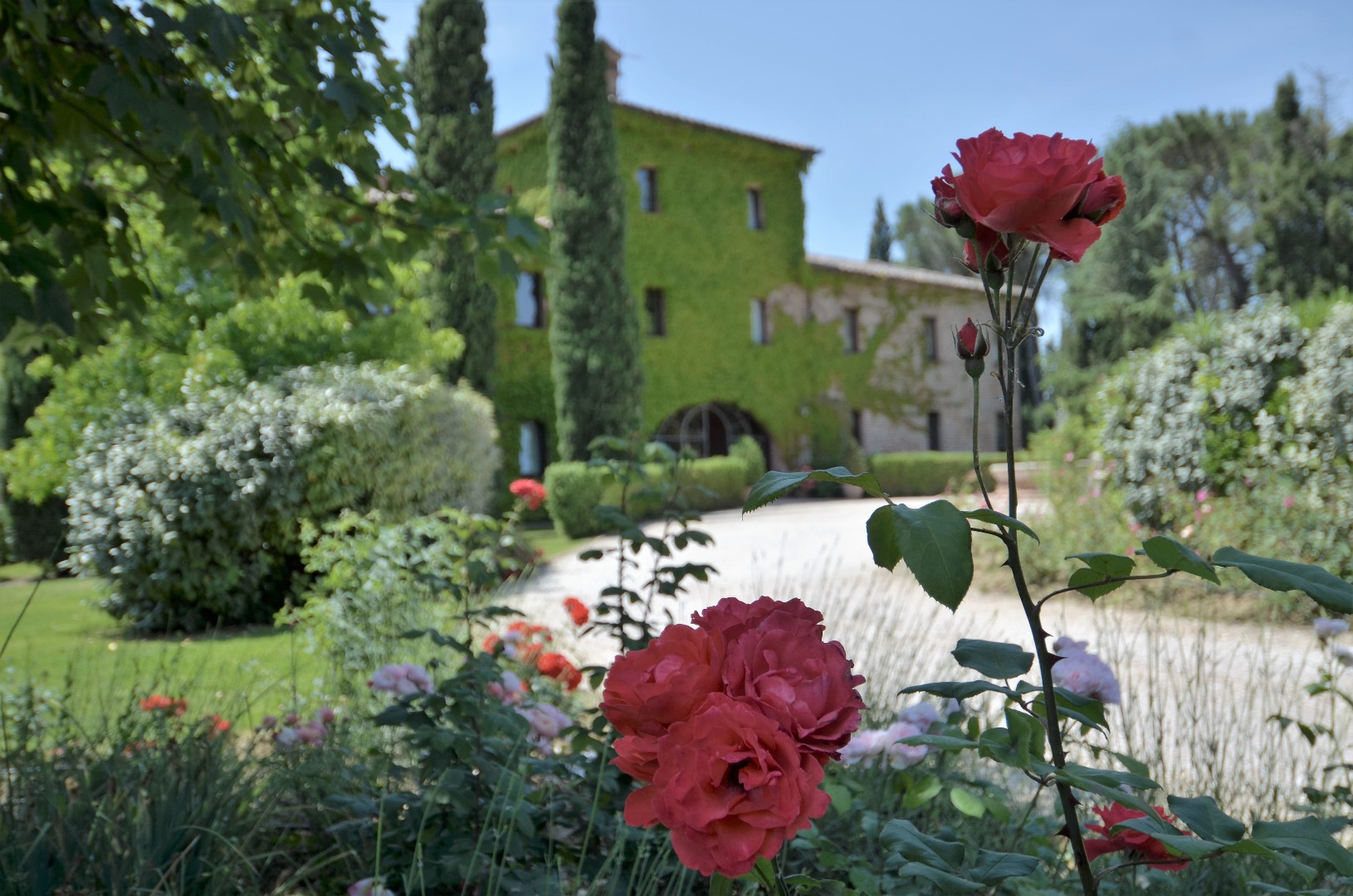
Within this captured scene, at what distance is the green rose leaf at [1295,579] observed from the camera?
818 mm

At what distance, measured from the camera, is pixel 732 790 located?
771 millimetres

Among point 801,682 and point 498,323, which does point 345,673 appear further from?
point 498,323

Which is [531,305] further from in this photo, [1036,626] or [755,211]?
[1036,626]

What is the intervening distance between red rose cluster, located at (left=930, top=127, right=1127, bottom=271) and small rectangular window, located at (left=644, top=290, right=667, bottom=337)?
61.9 ft

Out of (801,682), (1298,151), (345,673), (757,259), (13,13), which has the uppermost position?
(1298,151)

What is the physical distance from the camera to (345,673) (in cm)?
385

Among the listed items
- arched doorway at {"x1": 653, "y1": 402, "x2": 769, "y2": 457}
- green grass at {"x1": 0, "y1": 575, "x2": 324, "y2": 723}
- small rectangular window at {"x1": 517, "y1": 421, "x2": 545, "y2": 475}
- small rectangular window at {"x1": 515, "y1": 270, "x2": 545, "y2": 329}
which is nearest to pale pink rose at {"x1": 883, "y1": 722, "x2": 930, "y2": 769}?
green grass at {"x1": 0, "y1": 575, "x2": 324, "y2": 723}

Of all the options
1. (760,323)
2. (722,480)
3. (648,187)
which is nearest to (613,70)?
(648,187)

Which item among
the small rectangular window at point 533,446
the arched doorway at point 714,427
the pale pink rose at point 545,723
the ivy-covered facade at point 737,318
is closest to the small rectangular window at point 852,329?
the ivy-covered facade at point 737,318

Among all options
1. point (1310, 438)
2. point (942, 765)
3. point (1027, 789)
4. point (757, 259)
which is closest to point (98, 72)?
point (942, 765)

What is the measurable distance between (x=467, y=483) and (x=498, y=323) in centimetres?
853

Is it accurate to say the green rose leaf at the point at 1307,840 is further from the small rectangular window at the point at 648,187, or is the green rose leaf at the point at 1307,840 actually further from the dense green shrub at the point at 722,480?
the small rectangular window at the point at 648,187

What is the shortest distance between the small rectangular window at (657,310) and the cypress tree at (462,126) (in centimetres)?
528

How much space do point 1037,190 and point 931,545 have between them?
363mm
